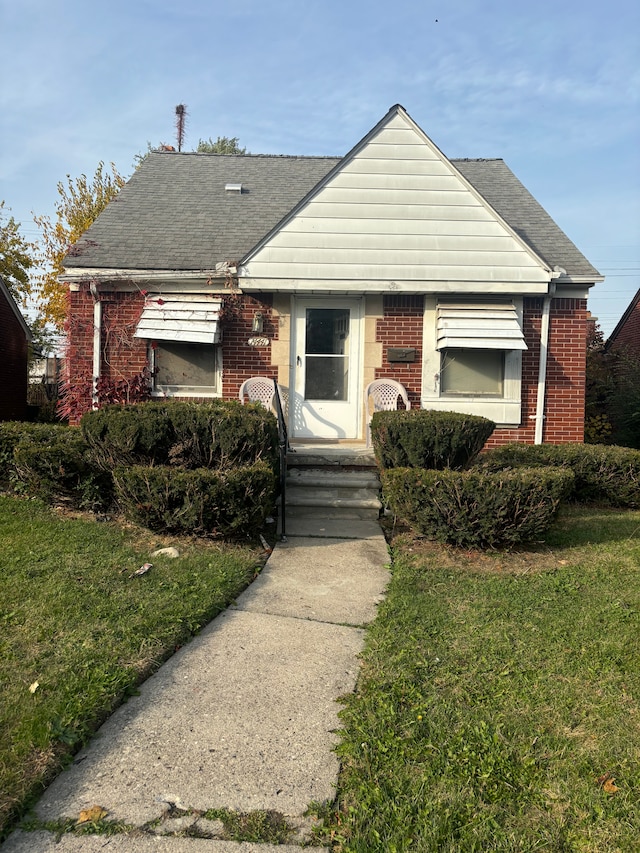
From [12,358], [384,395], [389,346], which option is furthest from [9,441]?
[12,358]

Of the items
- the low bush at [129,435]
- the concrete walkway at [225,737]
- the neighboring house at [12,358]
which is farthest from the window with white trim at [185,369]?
the neighboring house at [12,358]

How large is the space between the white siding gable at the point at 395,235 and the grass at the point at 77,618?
182 inches

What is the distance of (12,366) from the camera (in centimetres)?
1806

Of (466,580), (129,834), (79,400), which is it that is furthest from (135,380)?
(129,834)

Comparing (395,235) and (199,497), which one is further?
(395,235)

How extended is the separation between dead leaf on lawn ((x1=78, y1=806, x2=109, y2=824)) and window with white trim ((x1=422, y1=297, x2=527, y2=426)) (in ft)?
24.2

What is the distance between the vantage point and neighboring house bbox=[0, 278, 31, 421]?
17297 millimetres

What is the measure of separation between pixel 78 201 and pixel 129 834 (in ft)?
84.6

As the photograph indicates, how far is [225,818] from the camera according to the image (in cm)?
219

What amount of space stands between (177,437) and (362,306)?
4.18 m

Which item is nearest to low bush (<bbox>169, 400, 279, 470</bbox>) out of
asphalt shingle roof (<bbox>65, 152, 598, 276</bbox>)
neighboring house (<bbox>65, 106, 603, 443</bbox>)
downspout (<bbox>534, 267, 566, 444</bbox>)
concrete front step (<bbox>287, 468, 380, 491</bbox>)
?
concrete front step (<bbox>287, 468, 380, 491</bbox>)

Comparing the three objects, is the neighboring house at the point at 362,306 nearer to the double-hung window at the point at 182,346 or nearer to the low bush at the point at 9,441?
the double-hung window at the point at 182,346

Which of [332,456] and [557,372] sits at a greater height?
[557,372]

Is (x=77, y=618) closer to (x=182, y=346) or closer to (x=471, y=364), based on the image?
(x=182, y=346)
